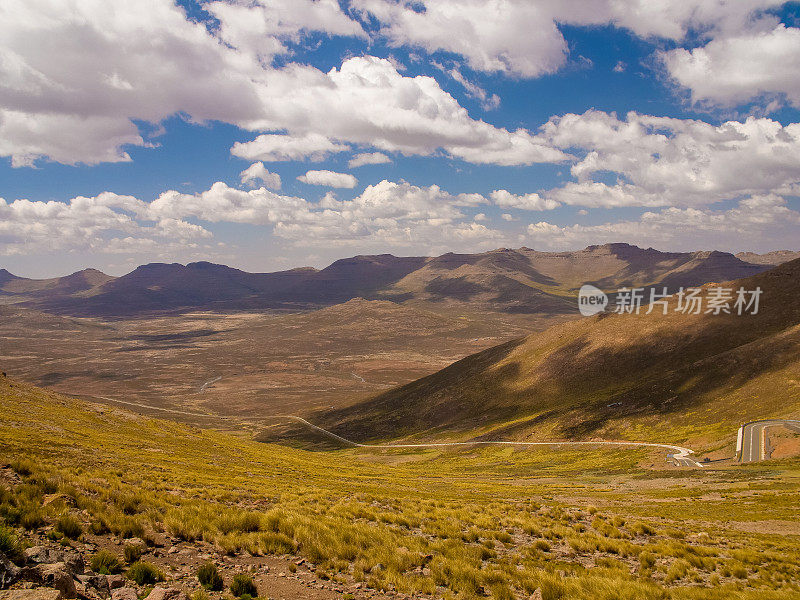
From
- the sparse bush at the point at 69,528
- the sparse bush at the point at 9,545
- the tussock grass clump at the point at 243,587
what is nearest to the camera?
the sparse bush at the point at 9,545

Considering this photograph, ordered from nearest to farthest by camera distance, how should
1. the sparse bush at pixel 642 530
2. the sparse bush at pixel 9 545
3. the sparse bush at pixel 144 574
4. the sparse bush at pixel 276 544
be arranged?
the sparse bush at pixel 9 545, the sparse bush at pixel 144 574, the sparse bush at pixel 276 544, the sparse bush at pixel 642 530

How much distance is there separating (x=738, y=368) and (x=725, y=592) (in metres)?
101

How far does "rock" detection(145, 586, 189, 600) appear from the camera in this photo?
9.61 metres

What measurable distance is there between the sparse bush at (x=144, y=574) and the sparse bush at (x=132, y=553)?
742mm

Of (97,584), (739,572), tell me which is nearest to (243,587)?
(97,584)

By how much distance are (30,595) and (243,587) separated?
448cm

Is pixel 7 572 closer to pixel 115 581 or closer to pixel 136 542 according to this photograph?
pixel 115 581

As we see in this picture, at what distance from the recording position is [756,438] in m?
57.6

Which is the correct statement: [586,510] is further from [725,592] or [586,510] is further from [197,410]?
[197,410]

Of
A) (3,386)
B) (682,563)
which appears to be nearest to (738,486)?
(682,563)

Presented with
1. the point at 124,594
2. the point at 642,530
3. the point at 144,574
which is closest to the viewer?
the point at 124,594

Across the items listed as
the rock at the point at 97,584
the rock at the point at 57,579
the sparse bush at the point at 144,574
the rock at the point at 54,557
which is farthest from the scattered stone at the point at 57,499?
the rock at the point at 57,579

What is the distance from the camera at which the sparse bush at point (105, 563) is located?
1083cm

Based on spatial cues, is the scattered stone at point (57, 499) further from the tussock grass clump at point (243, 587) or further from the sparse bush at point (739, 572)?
the sparse bush at point (739, 572)
